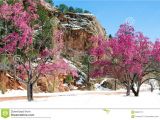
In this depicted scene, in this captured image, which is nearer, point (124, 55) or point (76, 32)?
point (124, 55)

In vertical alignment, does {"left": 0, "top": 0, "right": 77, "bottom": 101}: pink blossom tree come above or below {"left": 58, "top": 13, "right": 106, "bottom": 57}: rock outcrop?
below

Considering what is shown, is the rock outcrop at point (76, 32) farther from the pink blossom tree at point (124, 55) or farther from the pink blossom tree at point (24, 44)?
the pink blossom tree at point (24, 44)

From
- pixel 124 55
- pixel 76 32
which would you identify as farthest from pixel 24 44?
pixel 76 32

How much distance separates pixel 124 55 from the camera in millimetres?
46156

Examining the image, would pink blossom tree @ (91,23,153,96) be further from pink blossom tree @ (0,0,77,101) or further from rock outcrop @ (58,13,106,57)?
rock outcrop @ (58,13,106,57)

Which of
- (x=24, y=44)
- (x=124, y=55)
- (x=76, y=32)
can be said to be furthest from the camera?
(x=76, y=32)

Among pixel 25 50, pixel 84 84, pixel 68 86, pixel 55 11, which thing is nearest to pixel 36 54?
pixel 25 50

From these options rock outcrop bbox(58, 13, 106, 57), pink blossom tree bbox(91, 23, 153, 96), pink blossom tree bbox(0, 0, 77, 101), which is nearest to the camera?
pink blossom tree bbox(0, 0, 77, 101)

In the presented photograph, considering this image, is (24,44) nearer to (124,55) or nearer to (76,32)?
Answer: (124,55)

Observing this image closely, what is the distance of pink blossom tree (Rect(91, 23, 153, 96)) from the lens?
1820 inches

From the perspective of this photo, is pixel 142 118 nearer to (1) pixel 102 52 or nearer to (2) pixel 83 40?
(1) pixel 102 52

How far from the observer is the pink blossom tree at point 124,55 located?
152 feet

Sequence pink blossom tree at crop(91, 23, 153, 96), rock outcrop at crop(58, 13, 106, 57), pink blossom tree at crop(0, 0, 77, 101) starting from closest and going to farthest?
1. pink blossom tree at crop(0, 0, 77, 101)
2. pink blossom tree at crop(91, 23, 153, 96)
3. rock outcrop at crop(58, 13, 106, 57)

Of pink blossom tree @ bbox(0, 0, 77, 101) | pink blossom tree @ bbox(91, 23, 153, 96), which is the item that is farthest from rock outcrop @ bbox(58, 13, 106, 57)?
pink blossom tree @ bbox(0, 0, 77, 101)
